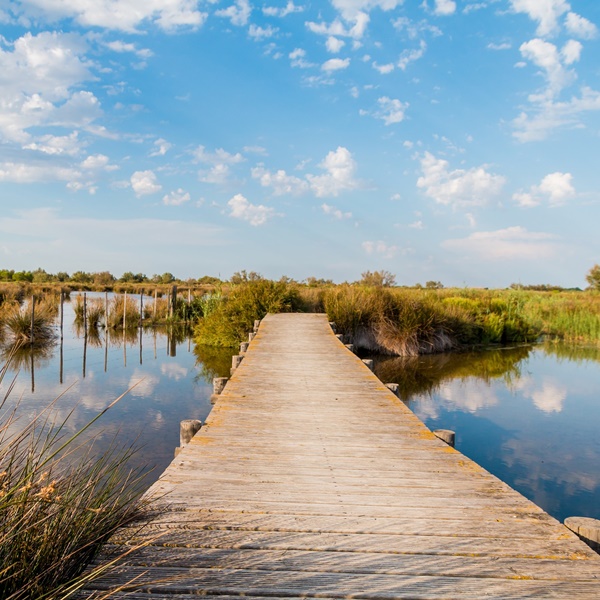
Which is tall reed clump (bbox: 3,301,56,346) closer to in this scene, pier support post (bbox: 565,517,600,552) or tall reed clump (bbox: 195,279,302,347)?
tall reed clump (bbox: 195,279,302,347)

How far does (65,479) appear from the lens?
2260mm

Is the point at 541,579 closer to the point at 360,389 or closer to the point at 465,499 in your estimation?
the point at 465,499

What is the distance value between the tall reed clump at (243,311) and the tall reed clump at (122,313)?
539 centimetres

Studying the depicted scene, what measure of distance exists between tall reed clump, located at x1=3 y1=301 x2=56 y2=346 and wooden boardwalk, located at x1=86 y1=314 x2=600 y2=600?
13437 mm

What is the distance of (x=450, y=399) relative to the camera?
9547mm

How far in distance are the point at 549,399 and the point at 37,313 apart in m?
14.8

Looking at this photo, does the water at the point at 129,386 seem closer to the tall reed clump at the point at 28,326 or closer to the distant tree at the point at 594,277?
the tall reed clump at the point at 28,326

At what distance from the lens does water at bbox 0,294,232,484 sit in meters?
6.95

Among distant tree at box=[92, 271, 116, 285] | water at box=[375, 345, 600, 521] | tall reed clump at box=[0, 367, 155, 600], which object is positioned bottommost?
water at box=[375, 345, 600, 521]

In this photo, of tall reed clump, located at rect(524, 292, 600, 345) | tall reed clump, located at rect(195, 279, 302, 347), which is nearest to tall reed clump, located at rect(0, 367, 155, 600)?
tall reed clump, located at rect(195, 279, 302, 347)

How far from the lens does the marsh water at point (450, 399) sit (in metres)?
6.16

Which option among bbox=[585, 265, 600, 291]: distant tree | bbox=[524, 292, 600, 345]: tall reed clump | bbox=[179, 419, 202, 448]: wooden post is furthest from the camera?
bbox=[585, 265, 600, 291]: distant tree

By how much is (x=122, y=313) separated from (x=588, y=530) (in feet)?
65.8

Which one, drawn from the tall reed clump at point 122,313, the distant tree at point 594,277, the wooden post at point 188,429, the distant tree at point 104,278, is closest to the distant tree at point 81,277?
the distant tree at point 104,278
